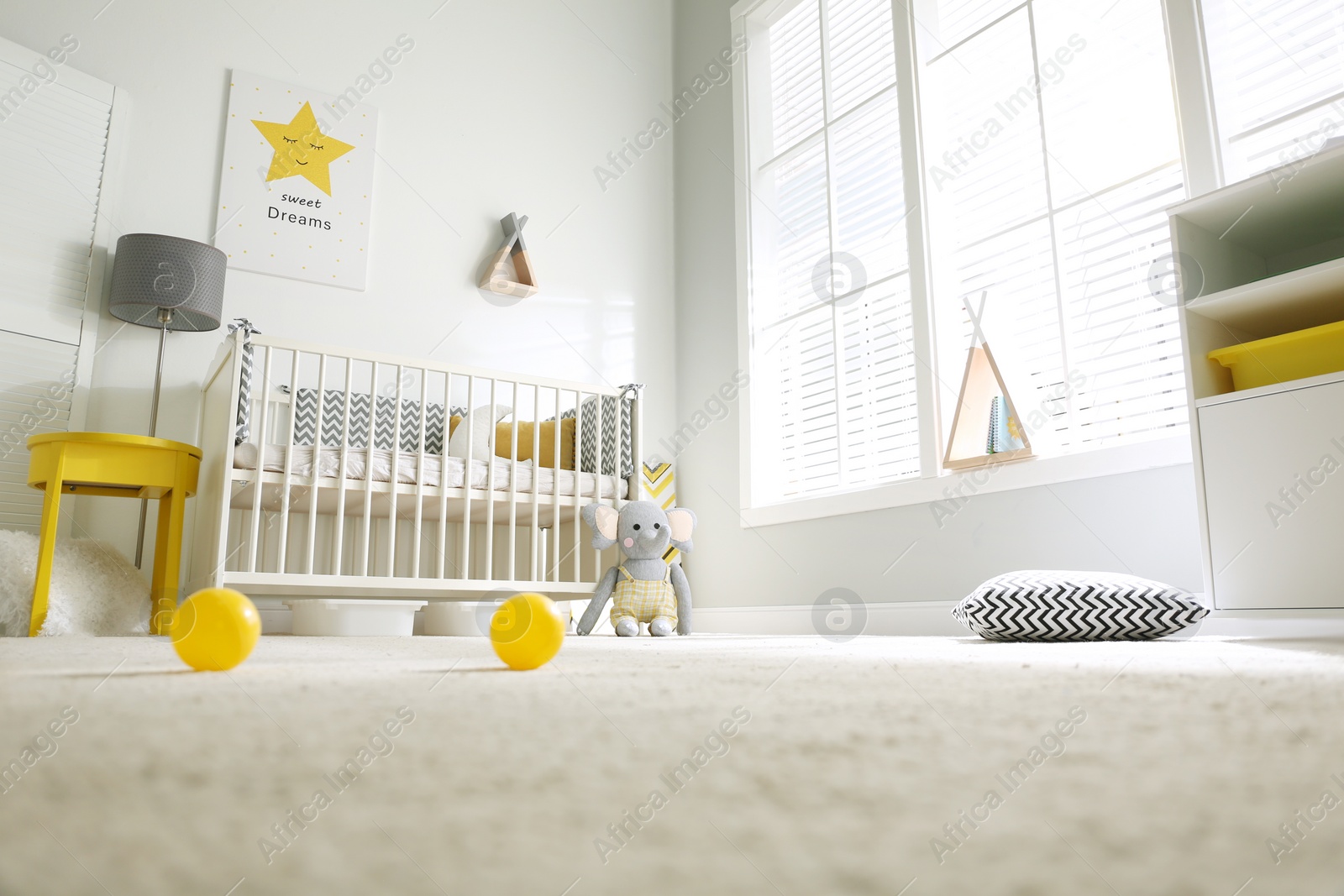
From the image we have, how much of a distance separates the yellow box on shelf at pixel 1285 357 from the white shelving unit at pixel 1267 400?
0.04 metres

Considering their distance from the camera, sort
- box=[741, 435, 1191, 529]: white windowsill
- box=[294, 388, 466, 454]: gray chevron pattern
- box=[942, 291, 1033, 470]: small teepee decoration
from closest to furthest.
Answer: box=[741, 435, 1191, 529]: white windowsill < box=[942, 291, 1033, 470]: small teepee decoration < box=[294, 388, 466, 454]: gray chevron pattern

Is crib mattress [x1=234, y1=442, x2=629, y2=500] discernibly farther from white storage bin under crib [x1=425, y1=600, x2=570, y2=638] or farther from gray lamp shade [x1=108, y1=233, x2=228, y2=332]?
gray lamp shade [x1=108, y1=233, x2=228, y2=332]

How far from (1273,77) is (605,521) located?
1916 millimetres

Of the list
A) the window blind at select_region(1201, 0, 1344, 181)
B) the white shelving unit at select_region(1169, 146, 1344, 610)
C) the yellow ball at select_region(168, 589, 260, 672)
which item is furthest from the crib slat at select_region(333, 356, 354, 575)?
the window blind at select_region(1201, 0, 1344, 181)

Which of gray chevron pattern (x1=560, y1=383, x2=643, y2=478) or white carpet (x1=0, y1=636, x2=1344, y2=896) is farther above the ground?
gray chevron pattern (x1=560, y1=383, x2=643, y2=478)

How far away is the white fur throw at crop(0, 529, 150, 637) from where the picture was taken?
77.2 inches

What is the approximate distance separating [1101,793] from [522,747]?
0.24 m

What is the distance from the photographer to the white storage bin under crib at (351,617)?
84.0 inches

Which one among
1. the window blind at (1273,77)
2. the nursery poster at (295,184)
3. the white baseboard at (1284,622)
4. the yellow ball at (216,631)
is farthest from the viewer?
the nursery poster at (295,184)

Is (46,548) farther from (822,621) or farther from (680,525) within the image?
(822,621)

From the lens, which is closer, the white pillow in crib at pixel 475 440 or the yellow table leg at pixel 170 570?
the yellow table leg at pixel 170 570

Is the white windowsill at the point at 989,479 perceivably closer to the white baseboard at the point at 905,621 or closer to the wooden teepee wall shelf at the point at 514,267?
the white baseboard at the point at 905,621

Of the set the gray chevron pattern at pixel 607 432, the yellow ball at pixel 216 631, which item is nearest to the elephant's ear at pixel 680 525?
the gray chevron pattern at pixel 607 432

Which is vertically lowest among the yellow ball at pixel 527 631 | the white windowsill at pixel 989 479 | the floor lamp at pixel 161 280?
the yellow ball at pixel 527 631
